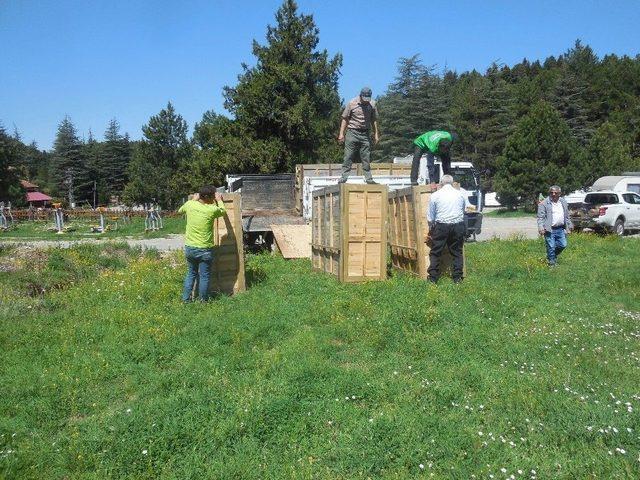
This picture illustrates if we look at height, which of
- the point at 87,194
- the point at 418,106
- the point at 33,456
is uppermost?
the point at 418,106

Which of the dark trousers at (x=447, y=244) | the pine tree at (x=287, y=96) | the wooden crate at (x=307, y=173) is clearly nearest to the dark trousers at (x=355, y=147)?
the dark trousers at (x=447, y=244)

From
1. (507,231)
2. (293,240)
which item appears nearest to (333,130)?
(507,231)

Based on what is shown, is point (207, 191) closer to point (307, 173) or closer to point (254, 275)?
point (254, 275)

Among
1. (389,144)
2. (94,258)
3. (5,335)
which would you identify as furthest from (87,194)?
(5,335)

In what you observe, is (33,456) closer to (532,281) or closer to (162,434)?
(162,434)

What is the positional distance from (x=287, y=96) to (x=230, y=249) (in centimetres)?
2169

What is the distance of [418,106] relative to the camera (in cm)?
6031

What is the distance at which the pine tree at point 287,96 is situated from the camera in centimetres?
2906

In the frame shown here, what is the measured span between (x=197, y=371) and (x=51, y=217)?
145ft

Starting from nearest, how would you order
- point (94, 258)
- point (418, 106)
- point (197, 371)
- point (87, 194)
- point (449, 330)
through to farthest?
point (197, 371) → point (449, 330) → point (94, 258) → point (418, 106) → point (87, 194)

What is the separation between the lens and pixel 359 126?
10414mm

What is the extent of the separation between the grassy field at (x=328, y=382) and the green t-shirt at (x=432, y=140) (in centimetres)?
310

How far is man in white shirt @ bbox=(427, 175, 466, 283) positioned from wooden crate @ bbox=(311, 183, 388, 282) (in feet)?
3.27

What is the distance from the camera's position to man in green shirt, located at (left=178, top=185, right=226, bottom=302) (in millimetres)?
8547
